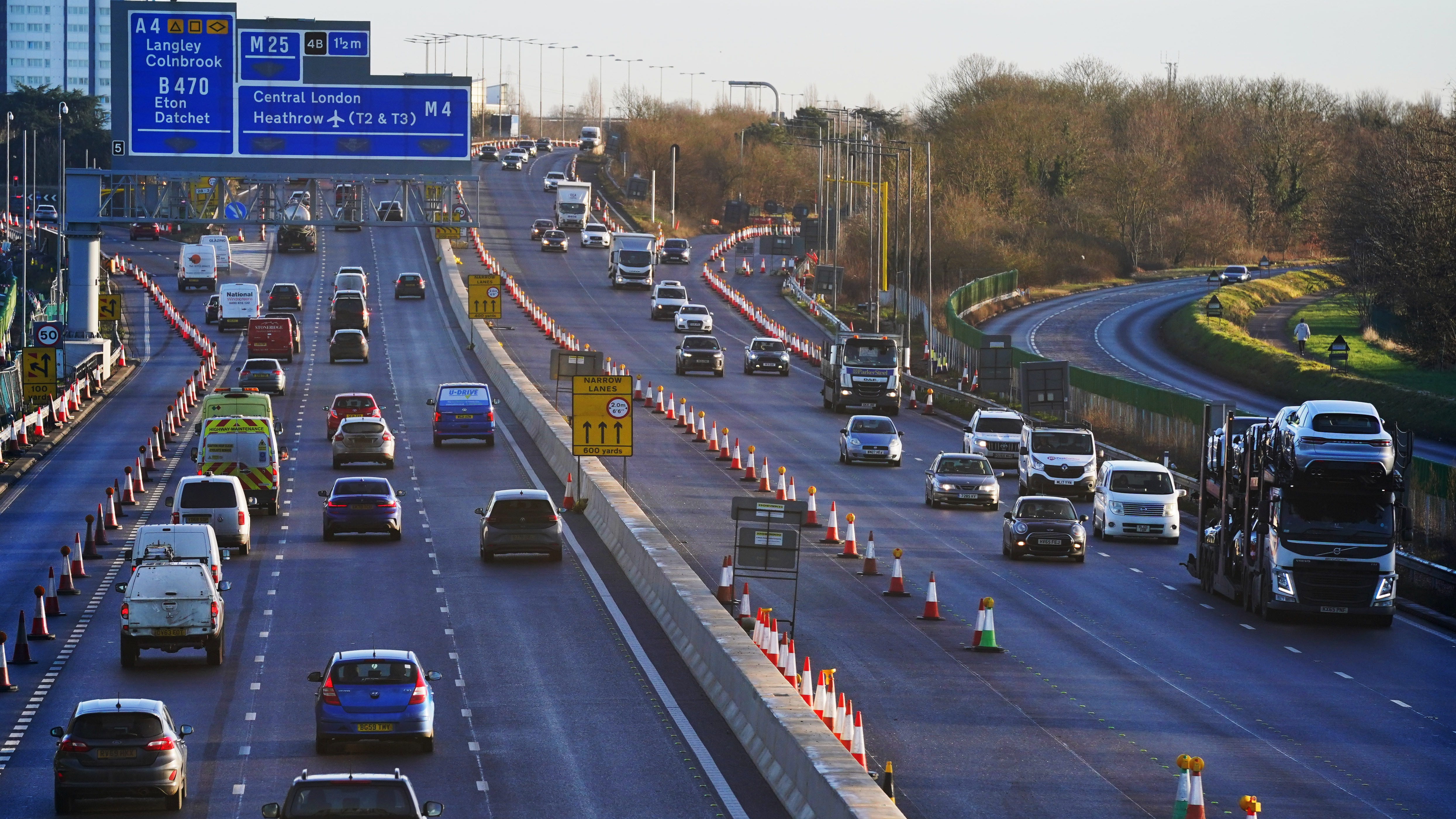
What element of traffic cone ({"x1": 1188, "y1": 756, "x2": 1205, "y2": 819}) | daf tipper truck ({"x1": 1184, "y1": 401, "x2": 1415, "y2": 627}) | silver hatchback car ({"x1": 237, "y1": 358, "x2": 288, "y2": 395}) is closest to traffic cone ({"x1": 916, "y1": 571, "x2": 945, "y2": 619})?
daf tipper truck ({"x1": 1184, "y1": 401, "x2": 1415, "y2": 627})

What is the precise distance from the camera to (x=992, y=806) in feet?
61.2

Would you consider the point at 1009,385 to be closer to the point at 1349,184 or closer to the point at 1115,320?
the point at 1349,184

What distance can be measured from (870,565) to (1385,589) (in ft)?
28.1

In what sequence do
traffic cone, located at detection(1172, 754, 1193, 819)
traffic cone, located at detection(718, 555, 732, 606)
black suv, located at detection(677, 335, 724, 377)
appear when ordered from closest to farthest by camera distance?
traffic cone, located at detection(1172, 754, 1193, 819), traffic cone, located at detection(718, 555, 732, 606), black suv, located at detection(677, 335, 724, 377)

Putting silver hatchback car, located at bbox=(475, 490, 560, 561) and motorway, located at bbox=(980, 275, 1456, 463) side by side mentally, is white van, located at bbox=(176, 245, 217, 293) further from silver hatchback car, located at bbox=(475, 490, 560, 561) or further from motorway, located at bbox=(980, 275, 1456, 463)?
silver hatchback car, located at bbox=(475, 490, 560, 561)

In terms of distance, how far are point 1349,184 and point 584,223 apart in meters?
51.4

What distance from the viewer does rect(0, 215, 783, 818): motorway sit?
63.8 ft

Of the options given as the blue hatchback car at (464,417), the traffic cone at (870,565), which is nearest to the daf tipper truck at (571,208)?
the blue hatchback car at (464,417)

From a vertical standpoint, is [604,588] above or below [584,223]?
below

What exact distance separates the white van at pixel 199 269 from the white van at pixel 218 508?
66436 mm

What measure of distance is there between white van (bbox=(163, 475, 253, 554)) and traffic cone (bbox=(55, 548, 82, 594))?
107 inches

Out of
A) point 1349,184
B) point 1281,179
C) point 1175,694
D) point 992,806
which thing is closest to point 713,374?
point 1349,184

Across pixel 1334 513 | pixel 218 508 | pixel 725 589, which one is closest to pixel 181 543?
pixel 218 508

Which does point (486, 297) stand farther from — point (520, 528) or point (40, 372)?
point (520, 528)
